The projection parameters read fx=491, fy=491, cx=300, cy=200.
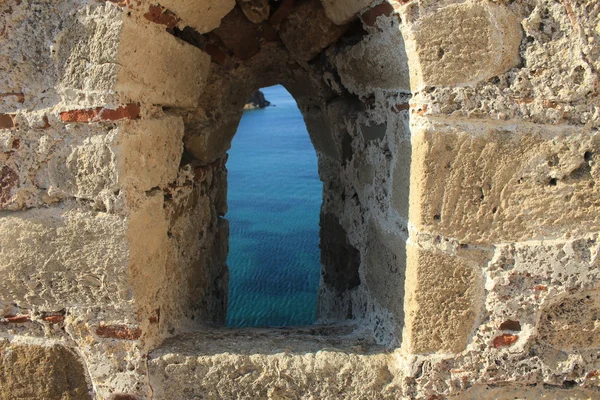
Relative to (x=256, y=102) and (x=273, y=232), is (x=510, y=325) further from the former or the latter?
(x=256, y=102)

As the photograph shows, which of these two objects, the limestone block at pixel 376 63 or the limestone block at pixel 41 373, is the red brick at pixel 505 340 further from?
the limestone block at pixel 41 373

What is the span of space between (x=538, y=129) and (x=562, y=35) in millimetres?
201

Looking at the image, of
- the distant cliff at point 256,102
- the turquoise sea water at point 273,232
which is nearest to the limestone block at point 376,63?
the turquoise sea water at point 273,232

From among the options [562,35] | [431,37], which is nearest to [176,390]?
[431,37]

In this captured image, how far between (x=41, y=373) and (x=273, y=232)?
8.80 ft

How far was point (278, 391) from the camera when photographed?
1248 mm

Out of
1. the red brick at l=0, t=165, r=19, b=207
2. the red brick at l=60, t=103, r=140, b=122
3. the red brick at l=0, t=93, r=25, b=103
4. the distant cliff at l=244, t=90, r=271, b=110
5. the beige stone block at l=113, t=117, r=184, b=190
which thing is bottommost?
the red brick at l=0, t=165, r=19, b=207

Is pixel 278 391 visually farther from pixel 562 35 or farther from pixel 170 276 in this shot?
pixel 562 35

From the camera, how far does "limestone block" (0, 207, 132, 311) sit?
1.17 meters

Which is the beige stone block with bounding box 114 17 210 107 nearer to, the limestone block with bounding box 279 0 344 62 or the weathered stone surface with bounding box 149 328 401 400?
the limestone block with bounding box 279 0 344 62

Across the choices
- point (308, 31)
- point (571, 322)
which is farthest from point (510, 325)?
point (308, 31)

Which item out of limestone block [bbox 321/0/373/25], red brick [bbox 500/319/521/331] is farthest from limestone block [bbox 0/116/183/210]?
red brick [bbox 500/319/521/331]

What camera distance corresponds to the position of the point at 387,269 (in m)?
1.34

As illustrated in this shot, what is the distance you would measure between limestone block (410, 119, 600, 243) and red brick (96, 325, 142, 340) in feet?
2.46
